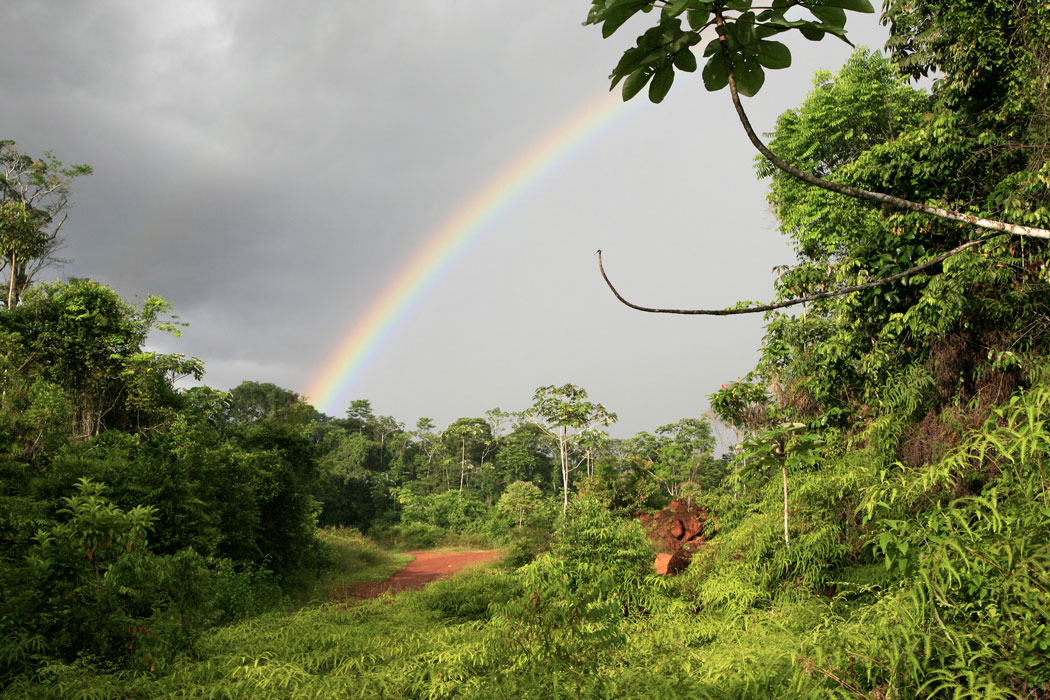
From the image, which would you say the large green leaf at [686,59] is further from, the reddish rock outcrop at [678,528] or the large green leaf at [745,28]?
the reddish rock outcrop at [678,528]

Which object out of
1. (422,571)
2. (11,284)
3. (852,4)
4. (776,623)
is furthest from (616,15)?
(11,284)

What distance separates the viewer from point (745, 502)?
26.2ft

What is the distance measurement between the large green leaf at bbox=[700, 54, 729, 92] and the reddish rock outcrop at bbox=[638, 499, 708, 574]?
8649 millimetres

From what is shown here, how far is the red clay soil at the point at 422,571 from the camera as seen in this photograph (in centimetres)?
1010

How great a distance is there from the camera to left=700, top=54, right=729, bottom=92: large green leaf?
993 millimetres

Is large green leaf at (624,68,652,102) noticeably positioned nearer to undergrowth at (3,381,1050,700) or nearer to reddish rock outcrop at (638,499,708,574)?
undergrowth at (3,381,1050,700)

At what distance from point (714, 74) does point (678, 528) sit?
996 cm

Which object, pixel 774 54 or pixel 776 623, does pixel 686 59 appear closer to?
pixel 774 54

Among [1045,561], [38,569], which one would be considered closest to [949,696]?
[1045,561]

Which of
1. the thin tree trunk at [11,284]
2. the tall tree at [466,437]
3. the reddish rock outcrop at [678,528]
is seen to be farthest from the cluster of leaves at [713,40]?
the tall tree at [466,437]

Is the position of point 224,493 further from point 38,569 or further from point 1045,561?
point 1045,561

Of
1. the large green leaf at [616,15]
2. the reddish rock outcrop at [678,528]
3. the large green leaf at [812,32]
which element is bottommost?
the reddish rock outcrop at [678,528]

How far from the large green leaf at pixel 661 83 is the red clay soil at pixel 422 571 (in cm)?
912

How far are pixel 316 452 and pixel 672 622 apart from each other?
9.64 meters
